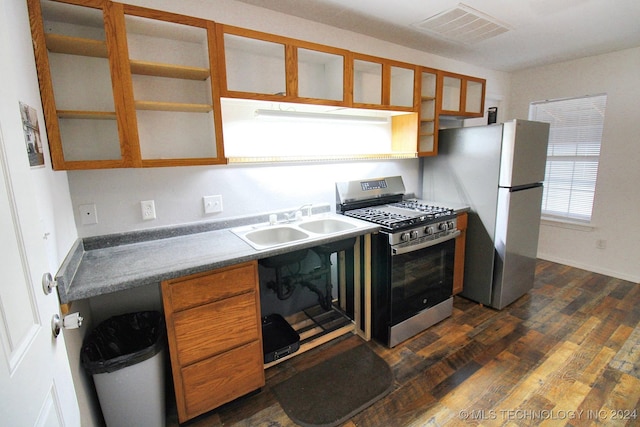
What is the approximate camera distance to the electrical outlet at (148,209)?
5.79ft

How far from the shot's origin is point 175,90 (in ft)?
5.71

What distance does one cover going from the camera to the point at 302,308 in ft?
8.32

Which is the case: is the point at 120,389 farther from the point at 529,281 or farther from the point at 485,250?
the point at 529,281

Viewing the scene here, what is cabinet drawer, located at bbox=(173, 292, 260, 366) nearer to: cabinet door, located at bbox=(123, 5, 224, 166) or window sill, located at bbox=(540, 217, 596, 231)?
cabinet door, located at bbox=(123, 5, 224, 166)

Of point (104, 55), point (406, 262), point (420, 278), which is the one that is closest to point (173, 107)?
point (104, 55)

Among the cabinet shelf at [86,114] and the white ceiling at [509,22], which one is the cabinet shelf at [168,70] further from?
the white ceiling at [509,22]

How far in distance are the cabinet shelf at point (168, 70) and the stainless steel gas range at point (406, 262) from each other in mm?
1277

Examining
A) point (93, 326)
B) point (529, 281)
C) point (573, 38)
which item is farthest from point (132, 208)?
point (573, 38)

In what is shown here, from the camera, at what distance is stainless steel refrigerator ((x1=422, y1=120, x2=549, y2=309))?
2.42 metres

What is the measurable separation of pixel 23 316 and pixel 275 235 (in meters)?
1.49

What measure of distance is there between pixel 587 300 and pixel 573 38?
2.38 meters

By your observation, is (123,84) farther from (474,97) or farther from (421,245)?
(474,97)

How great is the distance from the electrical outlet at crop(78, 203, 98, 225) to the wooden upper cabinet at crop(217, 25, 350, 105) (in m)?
0.95

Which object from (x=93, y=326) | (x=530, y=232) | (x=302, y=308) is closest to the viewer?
(x=93, y=326)
